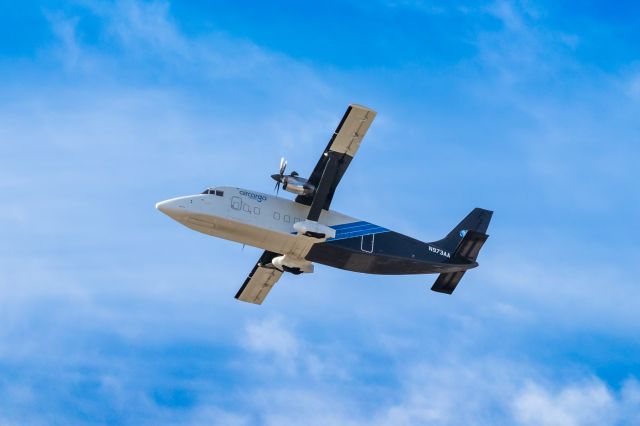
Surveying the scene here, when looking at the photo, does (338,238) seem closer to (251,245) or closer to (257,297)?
(251,245)

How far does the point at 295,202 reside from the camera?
46469 mm

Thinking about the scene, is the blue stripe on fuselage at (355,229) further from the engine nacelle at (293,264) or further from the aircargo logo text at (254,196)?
the aircargo logo text at (254,196)

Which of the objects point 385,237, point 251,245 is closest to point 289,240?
point 251,245

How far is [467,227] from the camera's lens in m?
51.7

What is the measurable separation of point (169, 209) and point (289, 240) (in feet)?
17.6

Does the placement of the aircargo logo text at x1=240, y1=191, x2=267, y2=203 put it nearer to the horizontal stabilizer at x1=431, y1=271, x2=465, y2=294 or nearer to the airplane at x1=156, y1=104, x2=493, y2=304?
the airplane at x1=156, y1=104, x2=493, y2=304

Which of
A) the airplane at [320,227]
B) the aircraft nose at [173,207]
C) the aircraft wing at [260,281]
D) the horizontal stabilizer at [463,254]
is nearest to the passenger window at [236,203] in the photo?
the airplane at [320,227]

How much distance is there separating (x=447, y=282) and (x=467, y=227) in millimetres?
3145

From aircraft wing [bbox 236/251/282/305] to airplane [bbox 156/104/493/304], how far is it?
1.04 metres

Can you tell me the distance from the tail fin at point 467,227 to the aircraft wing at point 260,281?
780 cm

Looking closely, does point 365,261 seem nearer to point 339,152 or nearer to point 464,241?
point 464,241

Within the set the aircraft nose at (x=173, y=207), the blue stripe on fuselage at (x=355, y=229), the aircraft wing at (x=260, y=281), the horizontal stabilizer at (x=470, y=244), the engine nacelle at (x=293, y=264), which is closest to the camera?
the aircraft nose at (x=173, y=207)

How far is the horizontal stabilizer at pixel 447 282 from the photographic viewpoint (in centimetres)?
5003

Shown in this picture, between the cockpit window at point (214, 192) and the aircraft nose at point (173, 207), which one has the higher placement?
the cockpit window at point (214, 192)
